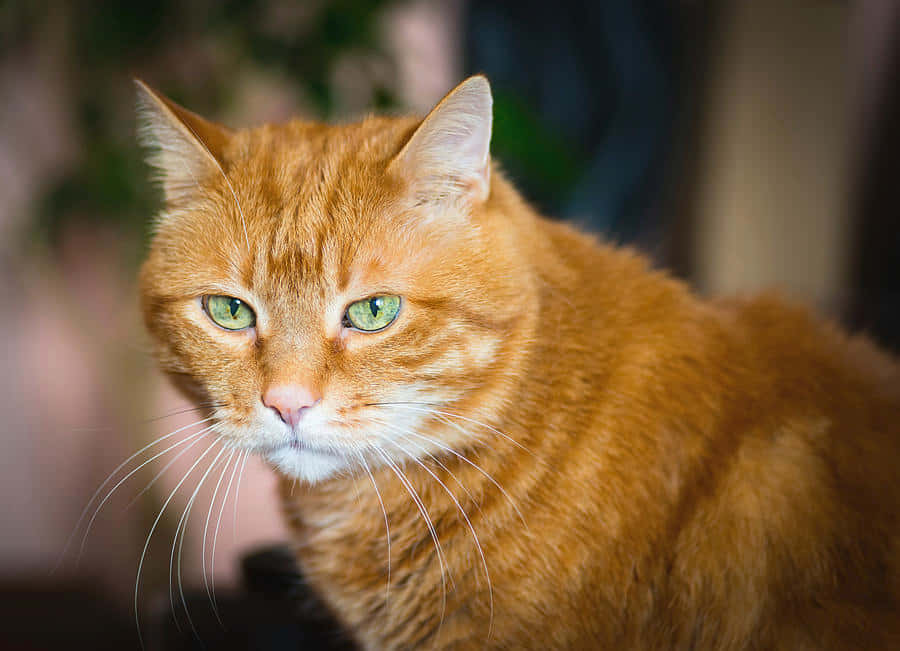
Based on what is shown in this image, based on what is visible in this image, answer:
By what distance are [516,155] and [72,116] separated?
3.70 ft

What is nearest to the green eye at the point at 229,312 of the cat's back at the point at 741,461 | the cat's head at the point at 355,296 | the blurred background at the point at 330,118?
the cat's head at the point at 355,296

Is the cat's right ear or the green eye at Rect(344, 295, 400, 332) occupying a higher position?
the cat's right ear

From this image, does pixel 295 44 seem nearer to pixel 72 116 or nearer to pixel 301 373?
pixel 72 116

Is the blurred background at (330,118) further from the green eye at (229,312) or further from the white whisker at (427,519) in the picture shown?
the white whisker at (427,519)

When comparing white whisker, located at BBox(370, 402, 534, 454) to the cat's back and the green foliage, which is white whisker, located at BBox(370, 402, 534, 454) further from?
the green foliage

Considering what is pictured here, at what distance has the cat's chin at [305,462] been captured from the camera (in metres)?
0.86

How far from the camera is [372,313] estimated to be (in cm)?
87

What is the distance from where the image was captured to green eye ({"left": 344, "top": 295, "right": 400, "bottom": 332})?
34.2 inches

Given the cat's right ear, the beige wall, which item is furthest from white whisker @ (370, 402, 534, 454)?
the beige wall

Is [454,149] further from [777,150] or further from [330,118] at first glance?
[777,150]

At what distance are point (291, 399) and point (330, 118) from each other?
97cm

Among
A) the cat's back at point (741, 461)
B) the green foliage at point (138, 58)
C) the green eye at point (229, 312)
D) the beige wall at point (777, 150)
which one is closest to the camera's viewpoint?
the cat's back at point (741, 461)

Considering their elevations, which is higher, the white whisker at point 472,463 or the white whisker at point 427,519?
the white whisker at point 472,463

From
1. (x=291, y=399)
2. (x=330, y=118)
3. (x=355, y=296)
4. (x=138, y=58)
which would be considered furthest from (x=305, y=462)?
(x=138, y=58)
